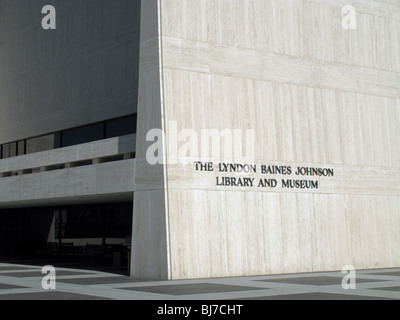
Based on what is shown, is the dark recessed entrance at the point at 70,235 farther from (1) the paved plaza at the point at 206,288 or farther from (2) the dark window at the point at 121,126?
(1) the paved plaza at the point at 206,288

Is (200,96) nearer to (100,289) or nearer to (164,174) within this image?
(164,174)

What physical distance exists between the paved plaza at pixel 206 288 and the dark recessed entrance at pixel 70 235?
290 inches

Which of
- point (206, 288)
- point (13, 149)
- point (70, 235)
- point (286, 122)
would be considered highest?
point (13, 149)

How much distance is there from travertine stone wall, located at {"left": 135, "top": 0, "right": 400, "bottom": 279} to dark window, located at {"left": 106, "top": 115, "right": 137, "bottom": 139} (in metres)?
7.74

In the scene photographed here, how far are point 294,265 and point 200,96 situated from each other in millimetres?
7072

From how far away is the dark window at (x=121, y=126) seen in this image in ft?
96.7

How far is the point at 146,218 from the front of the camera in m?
21.1

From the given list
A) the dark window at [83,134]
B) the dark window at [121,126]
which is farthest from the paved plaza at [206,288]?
the dark window at [83,134]

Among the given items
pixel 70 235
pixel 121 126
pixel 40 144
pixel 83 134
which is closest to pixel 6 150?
pixel 40 144

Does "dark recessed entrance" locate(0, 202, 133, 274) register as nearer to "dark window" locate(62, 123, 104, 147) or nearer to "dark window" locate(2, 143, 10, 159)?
"dark window" locate(62, 123, 104, 147)

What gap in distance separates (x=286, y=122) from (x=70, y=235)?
1688 cm

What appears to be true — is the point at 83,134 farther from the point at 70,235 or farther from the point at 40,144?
the point at 70,235

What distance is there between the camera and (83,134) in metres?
32.6
